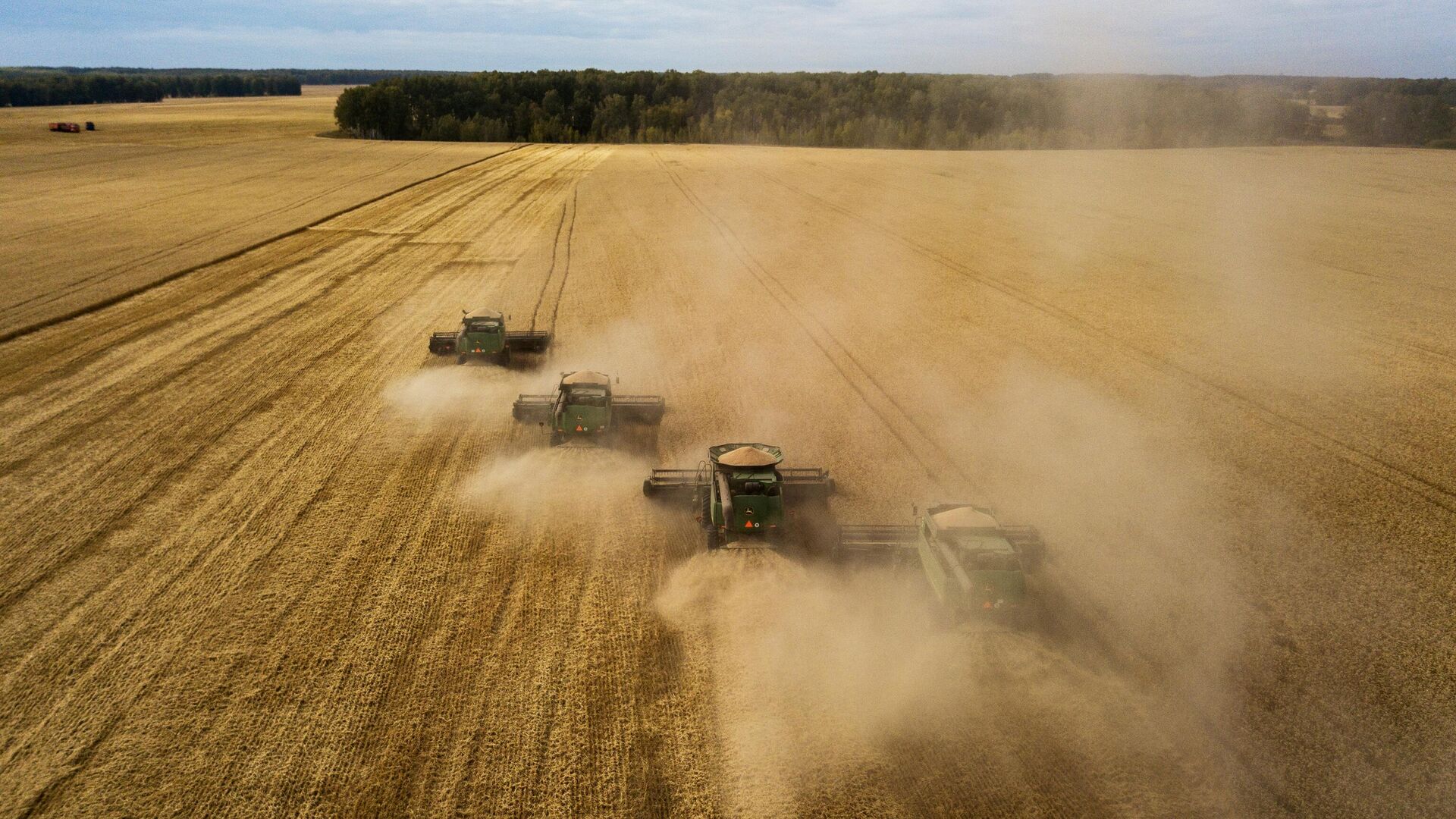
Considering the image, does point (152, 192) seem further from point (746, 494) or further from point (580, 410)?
point (746, 494)

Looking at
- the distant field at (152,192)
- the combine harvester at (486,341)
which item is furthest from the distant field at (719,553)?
the distant field at (152,192)

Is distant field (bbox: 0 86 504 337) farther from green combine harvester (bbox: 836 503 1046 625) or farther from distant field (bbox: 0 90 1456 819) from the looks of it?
green combine harvester (bbox: 836 503 1046 625)

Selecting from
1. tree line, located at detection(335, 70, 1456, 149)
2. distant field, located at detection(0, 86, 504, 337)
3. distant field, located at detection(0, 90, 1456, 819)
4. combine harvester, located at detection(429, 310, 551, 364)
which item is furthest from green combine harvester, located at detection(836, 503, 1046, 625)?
tree line, located at detection(335, 70, 1456, 149)

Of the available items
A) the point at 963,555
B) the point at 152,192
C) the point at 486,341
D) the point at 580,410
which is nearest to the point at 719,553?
the point at 963,555

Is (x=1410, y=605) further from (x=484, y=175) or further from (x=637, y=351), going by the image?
(x=484, y=175)

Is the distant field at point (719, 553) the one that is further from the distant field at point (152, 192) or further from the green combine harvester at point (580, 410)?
the distant field at point (152, 192)

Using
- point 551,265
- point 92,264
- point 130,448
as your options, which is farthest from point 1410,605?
point 92,264
